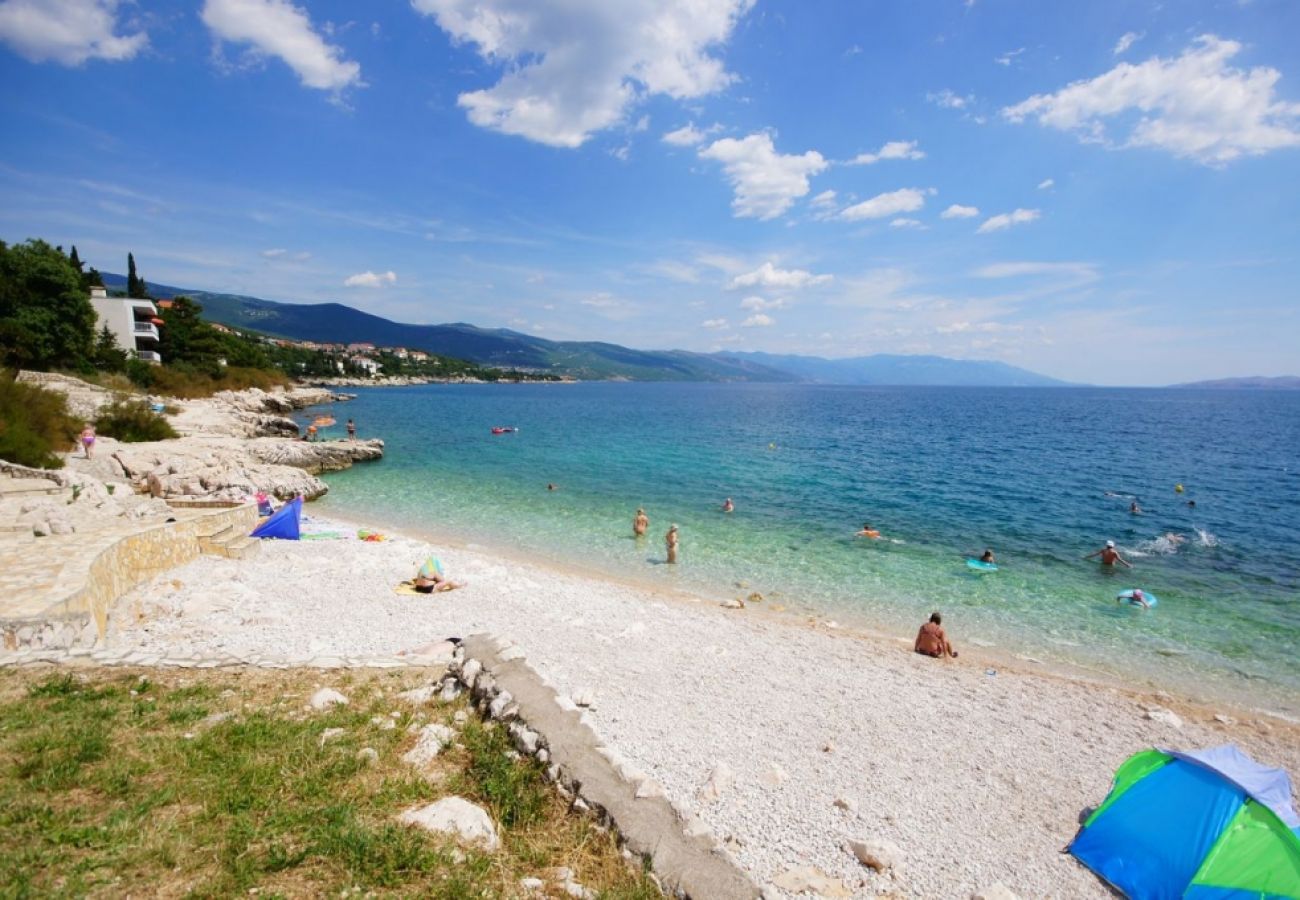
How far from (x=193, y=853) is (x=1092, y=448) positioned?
6873cm

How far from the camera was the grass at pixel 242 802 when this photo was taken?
479 centimetres

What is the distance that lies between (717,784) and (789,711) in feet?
9.93

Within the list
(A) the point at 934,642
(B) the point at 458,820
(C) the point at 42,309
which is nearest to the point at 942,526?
(A) the point at 934,642

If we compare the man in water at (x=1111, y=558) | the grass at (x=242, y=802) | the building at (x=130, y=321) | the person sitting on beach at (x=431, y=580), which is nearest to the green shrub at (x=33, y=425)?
the person sitting on beach at (x=431, y=580)

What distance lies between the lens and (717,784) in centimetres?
703

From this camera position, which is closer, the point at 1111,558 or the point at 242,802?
the point at 242,802

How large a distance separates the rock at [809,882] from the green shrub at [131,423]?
4012cm

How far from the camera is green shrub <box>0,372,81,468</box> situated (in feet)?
69.0

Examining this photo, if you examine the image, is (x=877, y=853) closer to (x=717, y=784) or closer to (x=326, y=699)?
(x=717, y=784)

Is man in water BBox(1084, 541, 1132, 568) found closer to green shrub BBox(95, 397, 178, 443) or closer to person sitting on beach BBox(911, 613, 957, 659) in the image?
person sitting on beach BBox(911, 613, 957, 659)

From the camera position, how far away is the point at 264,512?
22984mm

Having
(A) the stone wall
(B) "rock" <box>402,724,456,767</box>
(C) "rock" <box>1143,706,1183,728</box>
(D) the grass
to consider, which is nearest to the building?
(A) the stone wall

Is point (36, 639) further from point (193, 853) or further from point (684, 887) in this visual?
point (684, 887)

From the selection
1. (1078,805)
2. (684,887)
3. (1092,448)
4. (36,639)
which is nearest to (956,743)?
(1078,805)
